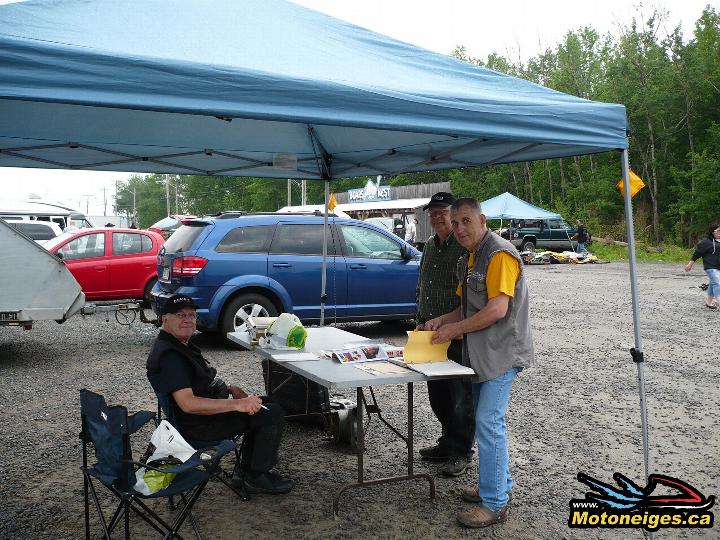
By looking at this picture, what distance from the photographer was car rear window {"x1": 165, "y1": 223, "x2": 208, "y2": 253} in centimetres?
836

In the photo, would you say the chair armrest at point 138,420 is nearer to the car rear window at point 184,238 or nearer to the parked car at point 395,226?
the car rear window at point 184,238

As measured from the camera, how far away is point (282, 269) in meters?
8.61

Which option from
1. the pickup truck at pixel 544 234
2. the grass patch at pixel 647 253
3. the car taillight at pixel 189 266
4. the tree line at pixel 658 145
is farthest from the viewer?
the tree line at pixel 658 145

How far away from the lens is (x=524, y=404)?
20.0 feet

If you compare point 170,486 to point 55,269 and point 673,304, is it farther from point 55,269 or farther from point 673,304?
point 673,304

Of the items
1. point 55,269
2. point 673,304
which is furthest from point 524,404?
point 673,304

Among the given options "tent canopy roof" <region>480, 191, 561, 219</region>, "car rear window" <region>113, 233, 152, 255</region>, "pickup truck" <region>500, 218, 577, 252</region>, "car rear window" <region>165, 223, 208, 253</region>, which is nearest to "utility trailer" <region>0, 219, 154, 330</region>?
"car rear window" <region>165, 223, 208, 253</region>

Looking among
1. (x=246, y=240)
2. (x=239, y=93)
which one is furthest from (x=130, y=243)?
(x=239, y=93)

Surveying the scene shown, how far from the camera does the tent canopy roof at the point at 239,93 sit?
274 cm

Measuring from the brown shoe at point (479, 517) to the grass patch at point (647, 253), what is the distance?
25.6 meters

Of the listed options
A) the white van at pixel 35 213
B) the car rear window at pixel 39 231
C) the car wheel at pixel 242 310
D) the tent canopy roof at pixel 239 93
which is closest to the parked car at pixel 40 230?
the car rear window at pixel 39 231

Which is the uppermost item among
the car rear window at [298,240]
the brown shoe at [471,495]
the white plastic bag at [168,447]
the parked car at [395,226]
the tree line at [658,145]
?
the tree line at [658,145]

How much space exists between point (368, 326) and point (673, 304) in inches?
267

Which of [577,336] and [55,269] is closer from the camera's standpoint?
[55,269]
